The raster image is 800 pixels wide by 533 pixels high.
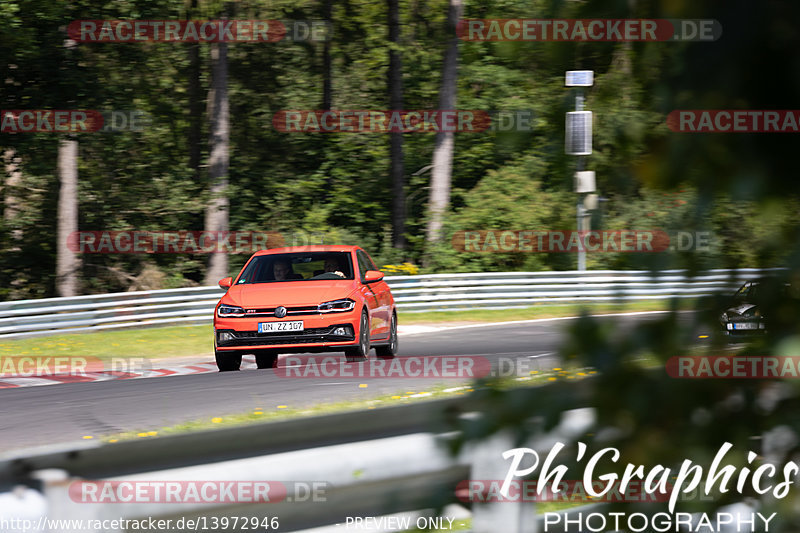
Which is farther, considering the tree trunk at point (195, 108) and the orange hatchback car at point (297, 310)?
the tree trunk at point (195, 108)

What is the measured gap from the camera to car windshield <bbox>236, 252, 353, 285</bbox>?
14.0 m

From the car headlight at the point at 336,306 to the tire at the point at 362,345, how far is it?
33cm

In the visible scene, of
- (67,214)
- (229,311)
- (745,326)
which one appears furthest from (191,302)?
(745,326)

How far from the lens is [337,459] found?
374 cm

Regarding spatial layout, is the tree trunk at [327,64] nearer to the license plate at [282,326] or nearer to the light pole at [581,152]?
the license plate at [282,326]

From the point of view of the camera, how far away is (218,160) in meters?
28.9

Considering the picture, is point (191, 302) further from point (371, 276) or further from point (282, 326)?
point (282, 326)

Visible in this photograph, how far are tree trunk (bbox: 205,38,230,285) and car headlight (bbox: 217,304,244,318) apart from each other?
14.4 m

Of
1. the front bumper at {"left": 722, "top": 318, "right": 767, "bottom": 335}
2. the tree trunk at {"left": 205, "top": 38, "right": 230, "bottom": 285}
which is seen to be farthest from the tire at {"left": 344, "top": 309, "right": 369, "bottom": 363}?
the tree trunk at {"left": 205, "top": 38, "right": 230, "bottom": 285}

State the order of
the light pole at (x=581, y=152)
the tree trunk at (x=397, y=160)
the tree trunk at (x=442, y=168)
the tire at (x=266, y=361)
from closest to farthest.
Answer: the light pole at (x=581, y=152) < the tire at (x=266, y=361) < the tree trunk at (x=442, y=168) < the tree trunk at (x=397, y=160)

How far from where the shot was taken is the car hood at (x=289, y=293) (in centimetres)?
1322

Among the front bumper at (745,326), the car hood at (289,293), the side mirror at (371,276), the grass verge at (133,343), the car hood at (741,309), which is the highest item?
the car hood at (741,309)

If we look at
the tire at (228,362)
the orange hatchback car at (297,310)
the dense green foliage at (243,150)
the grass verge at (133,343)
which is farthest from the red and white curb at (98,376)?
the dense green foliage at (243,150)

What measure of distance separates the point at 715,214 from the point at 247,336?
38.8 ft
